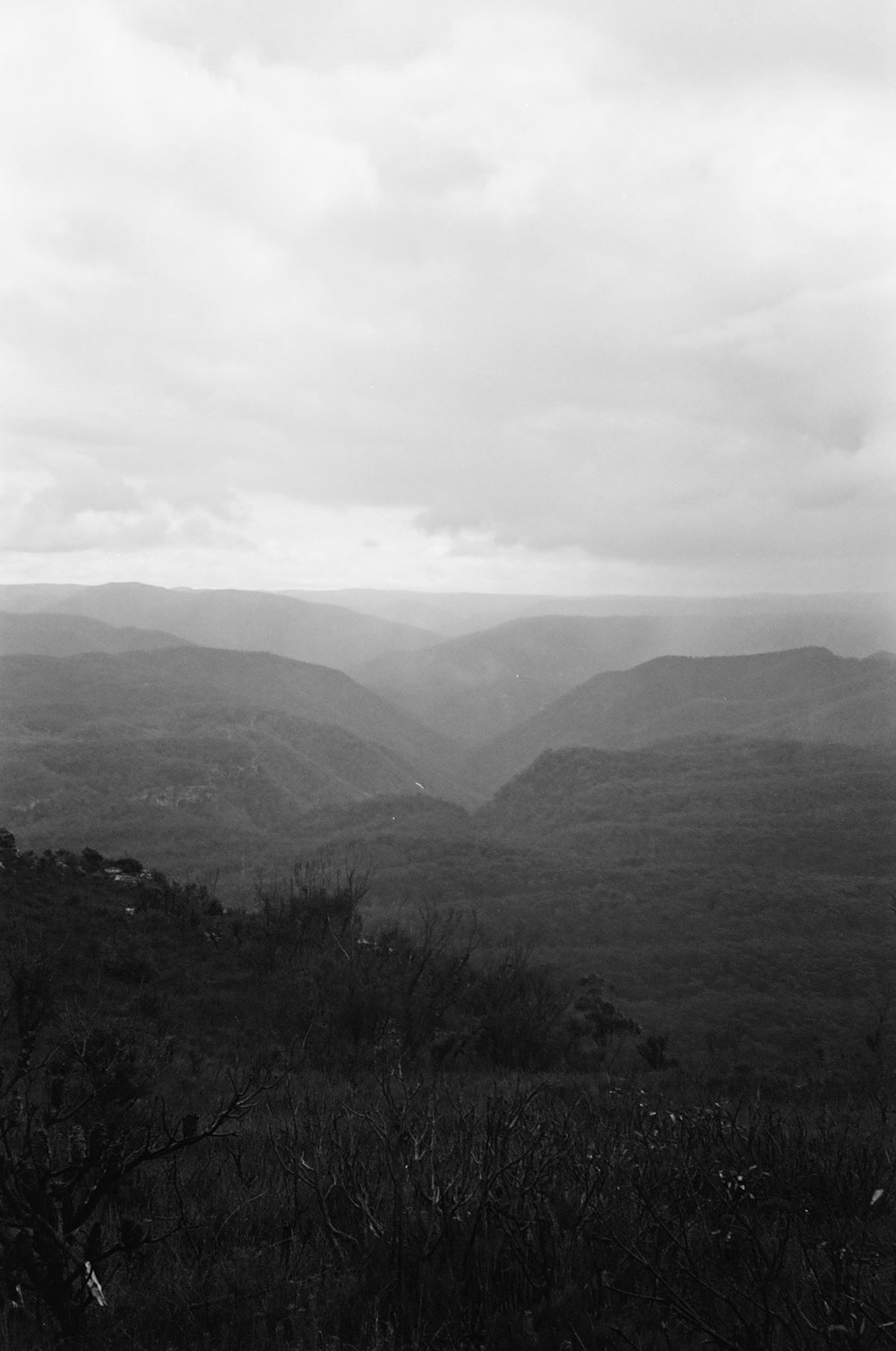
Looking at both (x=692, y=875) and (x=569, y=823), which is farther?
(x=569, y=823)

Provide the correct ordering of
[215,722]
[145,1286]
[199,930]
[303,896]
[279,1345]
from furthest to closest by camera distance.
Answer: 1. [215,722]
2. [303,896]
3. [199,930]
4. [145,1286]
5. [279,1345]

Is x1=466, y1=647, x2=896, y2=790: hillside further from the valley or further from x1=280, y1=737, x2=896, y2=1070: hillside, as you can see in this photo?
x1=280, y1=737, x2=896, y2=1070: hillside

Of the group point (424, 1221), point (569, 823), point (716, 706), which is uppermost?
point (424, 1221)

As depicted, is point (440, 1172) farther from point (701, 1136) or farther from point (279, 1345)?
point (701, 1136)

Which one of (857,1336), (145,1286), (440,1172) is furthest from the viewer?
(440,1172)

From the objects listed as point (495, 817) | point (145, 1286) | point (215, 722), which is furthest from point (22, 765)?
point (145, 1286)

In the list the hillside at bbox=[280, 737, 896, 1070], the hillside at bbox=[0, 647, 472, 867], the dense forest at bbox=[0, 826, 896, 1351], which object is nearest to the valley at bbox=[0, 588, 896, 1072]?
the hillside at bbox=[280, 737, 896, 1070]

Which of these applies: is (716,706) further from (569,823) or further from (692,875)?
(692,875)

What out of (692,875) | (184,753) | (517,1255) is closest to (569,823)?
(692,875)
